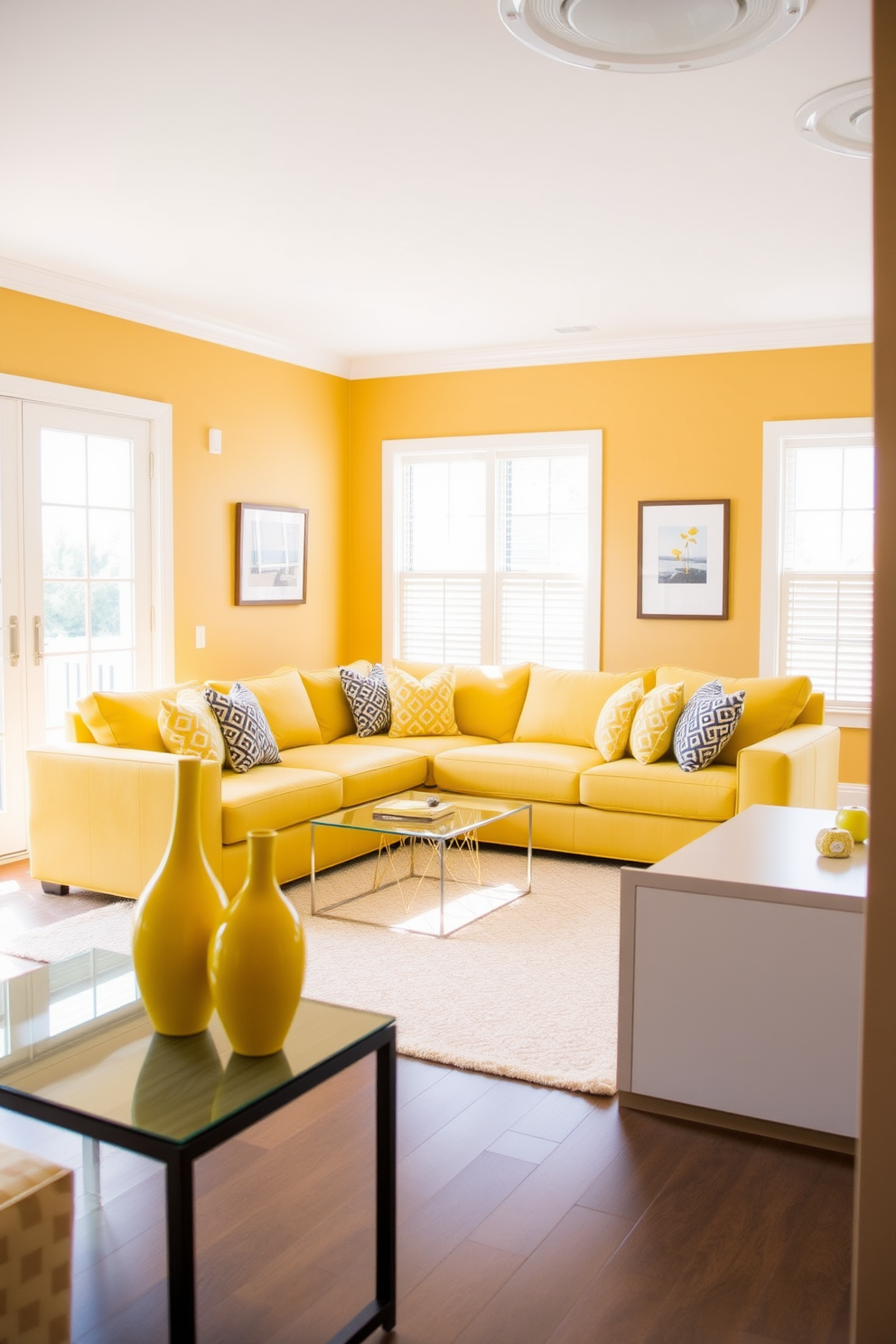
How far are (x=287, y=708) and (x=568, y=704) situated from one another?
1455mm

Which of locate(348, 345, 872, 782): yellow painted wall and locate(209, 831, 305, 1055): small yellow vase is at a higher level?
locate(348, 345, 872, 782): yellow painted wall

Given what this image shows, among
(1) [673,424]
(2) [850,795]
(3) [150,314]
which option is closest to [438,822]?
(2) [850,795]

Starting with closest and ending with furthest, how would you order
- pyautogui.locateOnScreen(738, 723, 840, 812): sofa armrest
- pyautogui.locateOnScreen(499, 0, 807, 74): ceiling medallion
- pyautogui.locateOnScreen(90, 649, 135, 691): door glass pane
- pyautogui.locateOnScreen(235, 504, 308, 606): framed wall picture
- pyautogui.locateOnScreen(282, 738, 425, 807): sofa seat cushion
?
1. pyautogui.locateOnScreen(499, 0, 807, 74): ceiling medallion
2. pyautogui.locateOnScreen(738, 723, 840, 812): sofa armrest
3. pyautogui.locateOnScreen(282, 738, 425, 807): sofa seat cushion
4. pyautogui.locateOnScreen(90, 649, 135, 691): door glass pane
5. pyautogui.locateOnScreen(235, 504, 308, 606): framed wall picture

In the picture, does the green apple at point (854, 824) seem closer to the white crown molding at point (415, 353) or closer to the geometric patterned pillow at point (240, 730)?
the geometric patterned pillow at point (240, 730)

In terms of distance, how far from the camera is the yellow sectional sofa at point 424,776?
14.7 feet

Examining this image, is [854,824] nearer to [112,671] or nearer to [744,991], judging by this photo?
[744,991]

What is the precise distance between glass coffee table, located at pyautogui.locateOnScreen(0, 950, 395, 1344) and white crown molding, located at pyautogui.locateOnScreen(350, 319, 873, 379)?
17.2 ft

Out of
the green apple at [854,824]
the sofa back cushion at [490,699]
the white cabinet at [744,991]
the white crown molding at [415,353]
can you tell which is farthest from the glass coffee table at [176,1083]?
the sofa back cushion at [490,699]

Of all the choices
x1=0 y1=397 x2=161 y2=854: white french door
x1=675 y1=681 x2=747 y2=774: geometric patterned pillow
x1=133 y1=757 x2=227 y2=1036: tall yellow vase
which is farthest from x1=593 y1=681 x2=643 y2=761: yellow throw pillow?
x1=133 y1=757 x2=227 y2=1036: tall yellow vase

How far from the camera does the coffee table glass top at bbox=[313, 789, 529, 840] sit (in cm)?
427

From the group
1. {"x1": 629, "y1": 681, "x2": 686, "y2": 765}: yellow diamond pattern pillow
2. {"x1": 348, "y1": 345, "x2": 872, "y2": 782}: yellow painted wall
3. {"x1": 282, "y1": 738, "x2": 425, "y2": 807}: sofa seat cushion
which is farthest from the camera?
{"x1": 348, "y1": 345, "x2": 872, "y2": 782}: yellow painted wall

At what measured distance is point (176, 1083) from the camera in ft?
5.60

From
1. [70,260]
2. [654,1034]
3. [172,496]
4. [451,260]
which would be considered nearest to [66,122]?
[70,260]

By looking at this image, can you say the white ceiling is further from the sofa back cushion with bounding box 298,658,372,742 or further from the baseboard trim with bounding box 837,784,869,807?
the baseboard trim with bounding box 837,784,869,807
